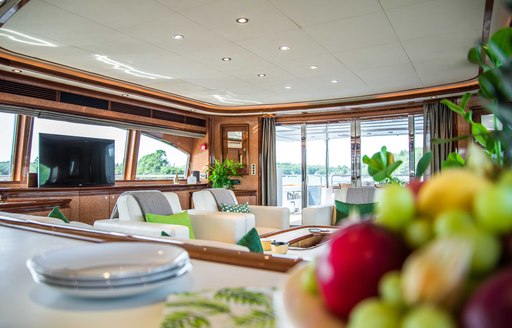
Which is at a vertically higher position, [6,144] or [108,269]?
[6,144]

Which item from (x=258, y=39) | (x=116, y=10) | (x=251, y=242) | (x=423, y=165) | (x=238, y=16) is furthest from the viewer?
(x=258, y=39)

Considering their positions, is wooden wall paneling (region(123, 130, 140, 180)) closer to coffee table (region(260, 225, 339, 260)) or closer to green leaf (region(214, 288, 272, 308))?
coffee table (region(260, 225, 339, 260))

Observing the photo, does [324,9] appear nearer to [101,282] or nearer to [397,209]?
[101,282]

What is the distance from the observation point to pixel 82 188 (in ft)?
17.0

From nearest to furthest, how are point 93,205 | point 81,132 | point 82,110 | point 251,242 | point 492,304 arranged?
point 492,304 → point 251,242 → point 93,205 → point 82,110 → point 81,132

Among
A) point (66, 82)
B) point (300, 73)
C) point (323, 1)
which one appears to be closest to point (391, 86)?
point (300, 73)

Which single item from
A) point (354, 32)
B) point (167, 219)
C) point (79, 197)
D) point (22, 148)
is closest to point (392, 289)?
point (167, 219)

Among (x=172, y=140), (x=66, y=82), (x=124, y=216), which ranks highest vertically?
(x=66, y=82)

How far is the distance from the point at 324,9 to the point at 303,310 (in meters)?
3.04

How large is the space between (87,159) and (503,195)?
614cm

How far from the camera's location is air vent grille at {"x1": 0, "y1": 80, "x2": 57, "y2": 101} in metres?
4.69

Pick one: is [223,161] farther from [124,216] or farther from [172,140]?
[124,216]

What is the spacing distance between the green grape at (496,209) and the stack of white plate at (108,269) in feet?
1.81

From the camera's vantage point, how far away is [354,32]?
11.7 feet
